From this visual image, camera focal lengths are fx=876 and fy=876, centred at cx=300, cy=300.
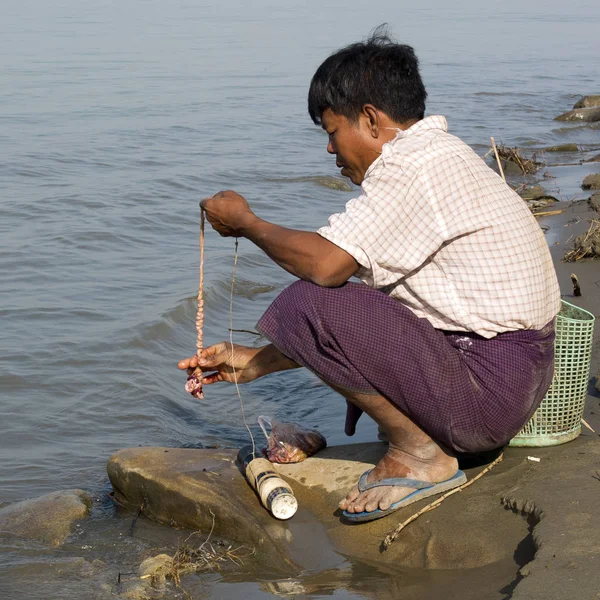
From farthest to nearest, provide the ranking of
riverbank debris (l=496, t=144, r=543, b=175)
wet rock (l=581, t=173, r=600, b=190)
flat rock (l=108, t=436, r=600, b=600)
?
riverbank debris (l=496, t=144, r=543, b=175) < wet rock (l=581, t=173, r=600, b=190) < flat rock (l=108, t=436, r=600, b=600)

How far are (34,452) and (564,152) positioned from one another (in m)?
10.4

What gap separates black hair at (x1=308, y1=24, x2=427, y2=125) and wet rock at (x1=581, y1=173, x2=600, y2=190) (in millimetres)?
6944

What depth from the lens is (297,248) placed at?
284cm

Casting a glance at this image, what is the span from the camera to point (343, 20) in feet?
96.1

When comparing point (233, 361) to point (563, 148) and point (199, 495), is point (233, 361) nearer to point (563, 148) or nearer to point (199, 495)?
point (199, 495)

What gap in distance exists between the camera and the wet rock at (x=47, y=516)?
131 inches

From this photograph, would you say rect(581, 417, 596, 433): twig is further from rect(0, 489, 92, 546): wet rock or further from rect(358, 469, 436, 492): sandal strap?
rect(0, 489, 92, 546): wet rock

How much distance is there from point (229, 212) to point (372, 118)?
59 cm

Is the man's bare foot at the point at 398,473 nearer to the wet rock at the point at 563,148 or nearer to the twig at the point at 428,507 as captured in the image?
the twig at the point at 428,507

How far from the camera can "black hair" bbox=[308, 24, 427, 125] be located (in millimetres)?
2975

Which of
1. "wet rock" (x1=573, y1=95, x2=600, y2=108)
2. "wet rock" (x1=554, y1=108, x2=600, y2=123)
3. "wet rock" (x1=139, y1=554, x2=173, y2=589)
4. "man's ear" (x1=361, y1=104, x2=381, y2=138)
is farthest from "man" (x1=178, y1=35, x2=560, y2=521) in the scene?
"wet rock" (x1=573, y1=95, x2=600, y2=108)

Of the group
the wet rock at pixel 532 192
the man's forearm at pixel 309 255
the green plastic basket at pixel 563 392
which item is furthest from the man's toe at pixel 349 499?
the wet rock at pixel 532 192

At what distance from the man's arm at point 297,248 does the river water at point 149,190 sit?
1410 mm

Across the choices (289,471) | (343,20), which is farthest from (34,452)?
(343,20)
